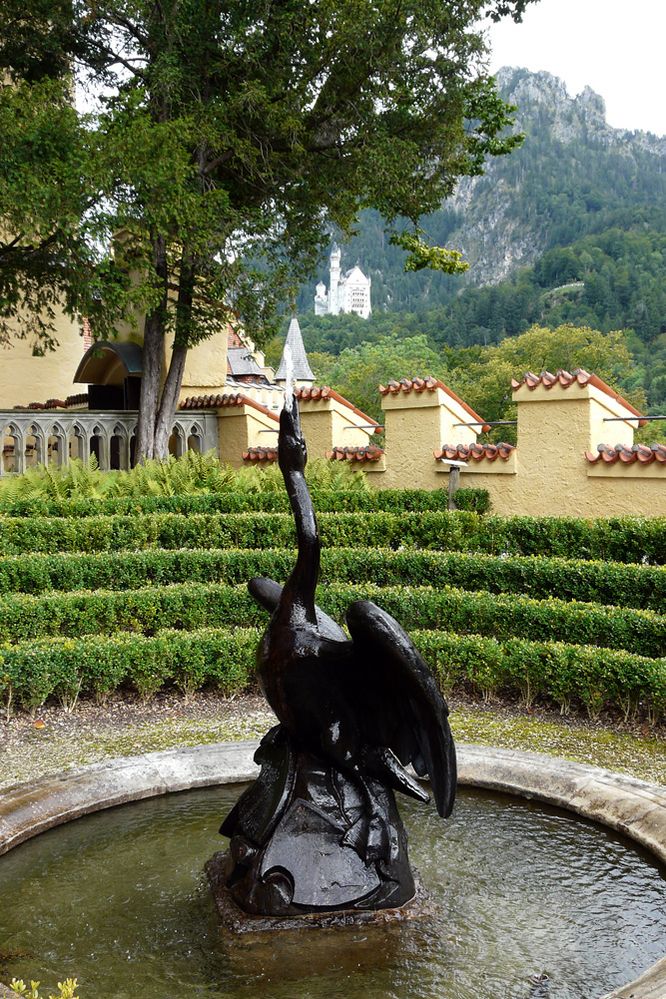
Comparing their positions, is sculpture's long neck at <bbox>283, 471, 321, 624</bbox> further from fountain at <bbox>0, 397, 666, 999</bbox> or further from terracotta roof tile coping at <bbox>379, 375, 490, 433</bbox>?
terracotta roof tile coping at <bbox>379, 375, 490, 433</bbox>

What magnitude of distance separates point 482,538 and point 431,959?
6.92 metres

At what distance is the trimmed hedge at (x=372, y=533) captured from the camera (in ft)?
31.6

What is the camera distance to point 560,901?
13.8 ft

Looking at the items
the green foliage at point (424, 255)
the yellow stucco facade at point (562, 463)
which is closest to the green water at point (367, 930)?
the yellow stucco facade at point (562, 463)

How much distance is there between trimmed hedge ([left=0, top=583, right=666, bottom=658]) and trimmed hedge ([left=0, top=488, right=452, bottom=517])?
244 cm

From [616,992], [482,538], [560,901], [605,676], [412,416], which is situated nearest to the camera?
[616,992]

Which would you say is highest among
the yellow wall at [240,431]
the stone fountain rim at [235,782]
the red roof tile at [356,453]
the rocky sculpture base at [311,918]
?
the yellow wall at [240,431]

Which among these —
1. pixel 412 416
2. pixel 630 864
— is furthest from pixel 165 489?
pixel 630 864

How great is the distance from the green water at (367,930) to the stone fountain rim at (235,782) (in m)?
0.11

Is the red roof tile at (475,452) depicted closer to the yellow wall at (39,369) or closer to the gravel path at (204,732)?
the gravel path at (204,732)

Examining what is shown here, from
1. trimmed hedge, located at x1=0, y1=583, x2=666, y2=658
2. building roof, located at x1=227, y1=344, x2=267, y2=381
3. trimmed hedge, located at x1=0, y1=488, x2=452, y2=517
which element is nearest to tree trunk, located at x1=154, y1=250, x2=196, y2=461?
trimmed hedge, located at x1=0, y1=488, x2=452, y2=517

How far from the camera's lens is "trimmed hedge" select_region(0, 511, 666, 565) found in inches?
379

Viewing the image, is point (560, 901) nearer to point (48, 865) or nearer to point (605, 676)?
point (48, 865)

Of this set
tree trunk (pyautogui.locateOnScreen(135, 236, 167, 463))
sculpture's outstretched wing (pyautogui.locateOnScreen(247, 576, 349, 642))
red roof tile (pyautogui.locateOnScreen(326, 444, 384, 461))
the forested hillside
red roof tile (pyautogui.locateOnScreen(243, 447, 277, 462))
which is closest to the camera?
sculpture's outstretched wing (pyautogui.locateOnScreen(247, 576, 349, 642))
